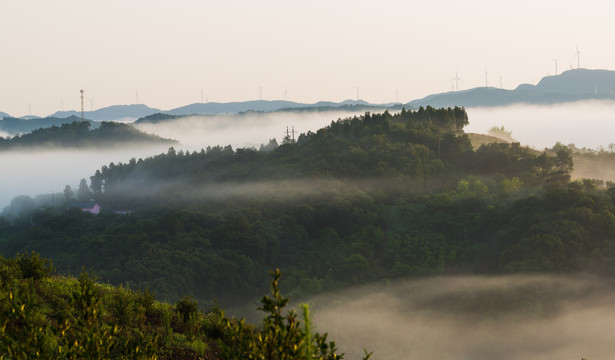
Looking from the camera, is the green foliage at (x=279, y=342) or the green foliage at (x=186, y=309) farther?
the green foliage at (x=186, y=309)

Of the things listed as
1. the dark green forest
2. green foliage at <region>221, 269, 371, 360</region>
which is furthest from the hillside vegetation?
the dark green forest

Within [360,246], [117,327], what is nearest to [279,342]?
[117,327]

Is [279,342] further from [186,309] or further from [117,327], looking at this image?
[186,309]

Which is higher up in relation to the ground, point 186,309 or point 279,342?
point 279,342

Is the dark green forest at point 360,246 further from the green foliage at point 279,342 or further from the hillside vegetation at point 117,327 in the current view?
the green foliage at point 279,342

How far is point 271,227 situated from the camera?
197 metres

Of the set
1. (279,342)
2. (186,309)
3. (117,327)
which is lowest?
(186,309)

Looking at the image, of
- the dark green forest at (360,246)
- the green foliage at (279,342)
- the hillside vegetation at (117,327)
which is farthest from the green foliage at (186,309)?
the dark green forest at (360,246)

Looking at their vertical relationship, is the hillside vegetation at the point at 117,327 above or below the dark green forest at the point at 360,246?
above

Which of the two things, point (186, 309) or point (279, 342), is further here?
point (186, 309)

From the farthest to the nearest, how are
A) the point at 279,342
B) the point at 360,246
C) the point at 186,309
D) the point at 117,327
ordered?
the point at 360,246
the point at 186,309
the point at 117,327
the point at 279,342

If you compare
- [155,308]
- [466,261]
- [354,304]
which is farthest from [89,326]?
[466,261]

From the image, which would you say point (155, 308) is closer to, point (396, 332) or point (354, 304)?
point (396, 332)

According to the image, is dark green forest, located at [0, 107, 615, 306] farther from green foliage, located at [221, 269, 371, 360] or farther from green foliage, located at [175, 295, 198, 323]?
green foliage, located at [221, 269, 371, 360]
